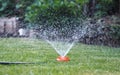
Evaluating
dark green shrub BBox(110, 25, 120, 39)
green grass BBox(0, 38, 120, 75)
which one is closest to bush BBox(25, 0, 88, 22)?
dark green shrub BBox(110, 25, 120, 39)

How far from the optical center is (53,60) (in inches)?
227

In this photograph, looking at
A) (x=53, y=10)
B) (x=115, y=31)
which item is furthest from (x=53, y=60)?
(x=53, y=10)

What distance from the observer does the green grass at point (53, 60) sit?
4.83 meters

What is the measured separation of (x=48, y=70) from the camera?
488 centimetres

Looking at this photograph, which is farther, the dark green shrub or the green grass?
the dark green shrub

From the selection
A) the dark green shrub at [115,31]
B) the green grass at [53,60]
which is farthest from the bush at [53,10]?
the green grass at [53,60]

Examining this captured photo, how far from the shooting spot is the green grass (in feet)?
15.9

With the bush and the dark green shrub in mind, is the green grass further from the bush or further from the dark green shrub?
the bush

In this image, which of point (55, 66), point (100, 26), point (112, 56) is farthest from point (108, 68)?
point (100, 26)

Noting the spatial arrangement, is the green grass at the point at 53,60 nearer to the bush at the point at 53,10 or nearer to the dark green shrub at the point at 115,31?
the dark green shrub at the point at 115,31

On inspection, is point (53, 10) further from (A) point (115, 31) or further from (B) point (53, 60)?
(B) point (53, 60)

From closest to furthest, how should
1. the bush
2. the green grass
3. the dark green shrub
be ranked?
the green grass < the dark green shrub < the bush

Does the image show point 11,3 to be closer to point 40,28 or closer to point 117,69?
point 40,28

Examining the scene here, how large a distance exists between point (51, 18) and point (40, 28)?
47 centimetres
